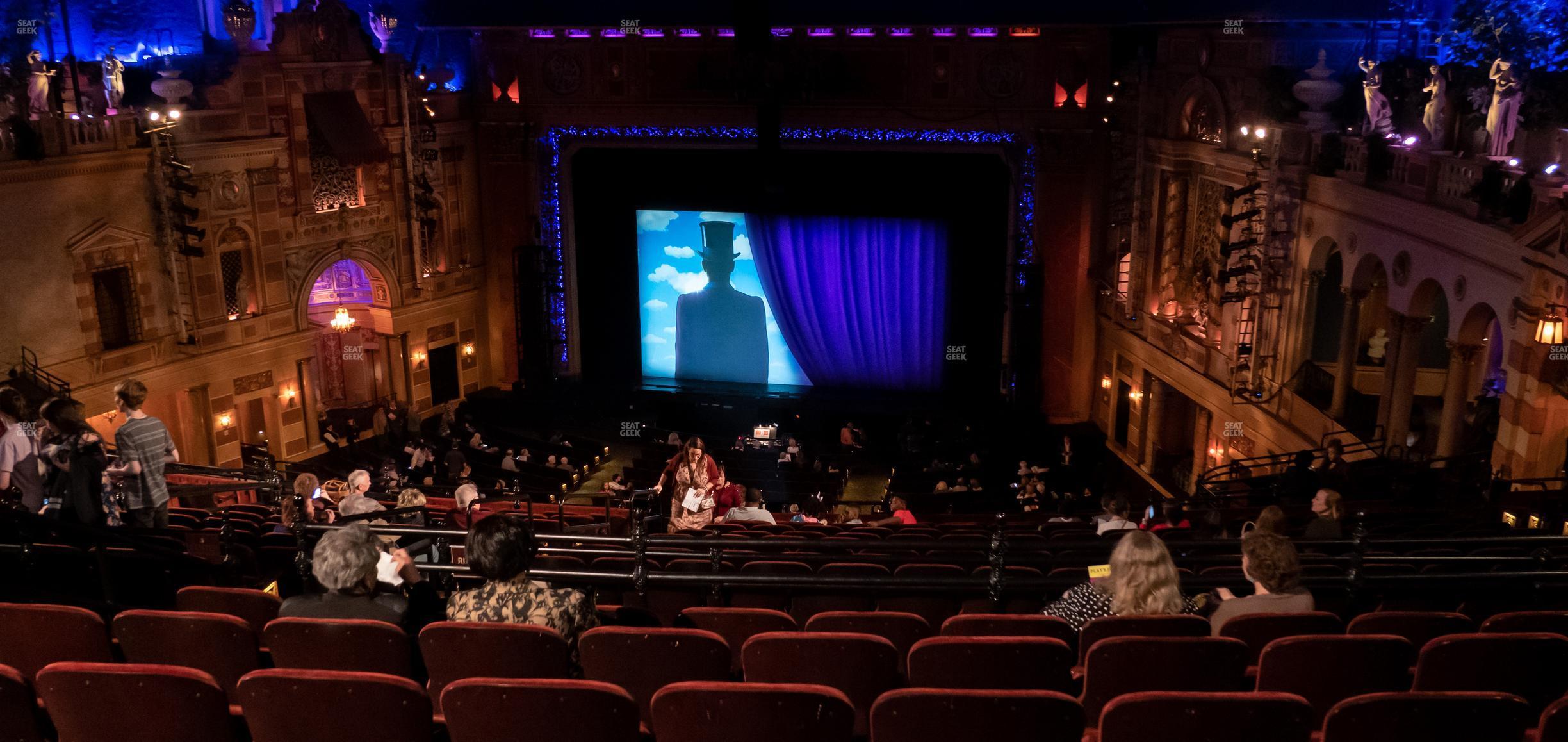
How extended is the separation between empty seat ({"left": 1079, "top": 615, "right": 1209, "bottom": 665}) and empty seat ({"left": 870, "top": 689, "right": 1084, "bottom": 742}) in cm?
113

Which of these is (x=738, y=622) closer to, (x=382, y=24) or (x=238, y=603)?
(x=238, y=603)

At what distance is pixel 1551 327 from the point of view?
12.0m

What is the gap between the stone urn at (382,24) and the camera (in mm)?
23141

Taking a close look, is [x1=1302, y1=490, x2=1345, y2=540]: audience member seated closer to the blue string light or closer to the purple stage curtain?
the blue string light

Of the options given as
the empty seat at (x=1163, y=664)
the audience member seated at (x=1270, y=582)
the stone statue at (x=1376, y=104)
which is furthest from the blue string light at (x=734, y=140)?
the empty seat at (x=1163, y=664)

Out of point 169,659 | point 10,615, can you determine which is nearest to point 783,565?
point 169,659

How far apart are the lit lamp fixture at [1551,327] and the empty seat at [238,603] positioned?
1239 centimetres

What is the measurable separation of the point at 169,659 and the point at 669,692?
2184 millimetres

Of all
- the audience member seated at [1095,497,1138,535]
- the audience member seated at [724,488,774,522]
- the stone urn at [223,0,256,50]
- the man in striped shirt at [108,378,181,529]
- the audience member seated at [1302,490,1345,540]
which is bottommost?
the audience member seated at [724,488,774,522]

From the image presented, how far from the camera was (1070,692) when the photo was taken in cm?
438

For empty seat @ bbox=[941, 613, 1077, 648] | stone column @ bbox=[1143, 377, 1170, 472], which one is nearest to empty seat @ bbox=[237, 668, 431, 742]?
empty seat @ bbox=[941, 613, 1077, 648]

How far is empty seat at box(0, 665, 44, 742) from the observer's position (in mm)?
3791

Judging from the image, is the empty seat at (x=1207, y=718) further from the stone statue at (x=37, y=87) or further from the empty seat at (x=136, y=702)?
the stone statue at (x=37, y=87)

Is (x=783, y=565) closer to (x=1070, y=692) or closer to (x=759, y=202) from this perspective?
(x=1070, y=692)
